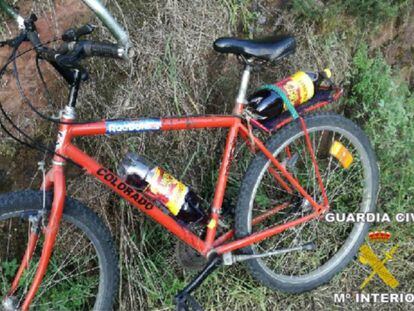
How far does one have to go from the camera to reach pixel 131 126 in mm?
2393

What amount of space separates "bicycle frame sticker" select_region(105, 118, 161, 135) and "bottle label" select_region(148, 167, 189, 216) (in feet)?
0.72

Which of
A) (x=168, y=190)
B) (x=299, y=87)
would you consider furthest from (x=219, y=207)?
(x=299, y=87)

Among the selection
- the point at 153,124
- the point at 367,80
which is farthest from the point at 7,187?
the point at 367,80

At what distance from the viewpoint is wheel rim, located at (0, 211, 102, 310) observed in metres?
2.74

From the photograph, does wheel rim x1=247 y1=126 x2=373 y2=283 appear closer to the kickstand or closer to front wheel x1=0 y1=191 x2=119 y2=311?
the kickstand

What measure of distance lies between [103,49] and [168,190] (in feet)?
2.62

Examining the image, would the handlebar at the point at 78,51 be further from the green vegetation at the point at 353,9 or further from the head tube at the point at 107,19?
the green vegetation at the point at 353,9

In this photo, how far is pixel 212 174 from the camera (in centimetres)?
310

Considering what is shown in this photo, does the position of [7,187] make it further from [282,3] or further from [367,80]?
[367,80]

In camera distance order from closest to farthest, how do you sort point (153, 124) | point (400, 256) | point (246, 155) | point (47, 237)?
1. point (47, 237)
2. point (153, 124)
3. point (246, 155)
4. point (400, 256)

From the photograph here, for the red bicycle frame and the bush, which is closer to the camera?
the red bicycle frame

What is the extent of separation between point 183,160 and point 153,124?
0.60 m

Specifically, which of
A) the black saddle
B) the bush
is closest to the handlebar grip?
the black saddle

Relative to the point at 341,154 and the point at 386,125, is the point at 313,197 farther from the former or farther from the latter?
the point at 386,125
